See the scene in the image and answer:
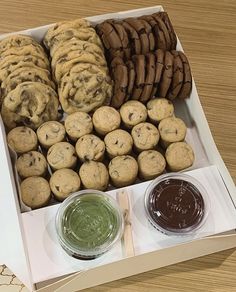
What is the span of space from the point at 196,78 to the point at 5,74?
0.54m

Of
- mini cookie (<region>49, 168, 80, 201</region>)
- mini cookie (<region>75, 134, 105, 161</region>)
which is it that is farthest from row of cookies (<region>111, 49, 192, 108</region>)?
mini cookie (<region>49, 168, 80, 201</region>)

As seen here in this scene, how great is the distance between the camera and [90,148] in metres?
1.14

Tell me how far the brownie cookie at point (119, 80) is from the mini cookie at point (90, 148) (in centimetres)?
12

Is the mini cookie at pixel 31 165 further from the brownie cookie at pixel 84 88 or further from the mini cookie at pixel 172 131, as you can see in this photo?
the mini cookie at pixel 172 131

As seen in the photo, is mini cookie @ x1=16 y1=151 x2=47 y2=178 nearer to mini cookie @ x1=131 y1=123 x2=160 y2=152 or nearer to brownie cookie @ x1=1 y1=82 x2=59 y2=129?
brownie cookie @ x1=1 y1=82 x2=59 y2=129

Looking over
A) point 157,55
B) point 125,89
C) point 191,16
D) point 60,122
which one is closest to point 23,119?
point 60,122

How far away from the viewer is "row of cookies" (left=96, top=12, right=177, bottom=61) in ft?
4.11

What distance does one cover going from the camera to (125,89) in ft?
3.90

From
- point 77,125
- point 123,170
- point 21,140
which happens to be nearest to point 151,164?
point 123,170

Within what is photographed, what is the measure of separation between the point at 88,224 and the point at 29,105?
1.05 ft

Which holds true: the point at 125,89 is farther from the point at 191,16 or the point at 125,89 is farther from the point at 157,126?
the point at 191,16

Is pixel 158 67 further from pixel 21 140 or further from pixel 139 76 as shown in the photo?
pixel 21 140

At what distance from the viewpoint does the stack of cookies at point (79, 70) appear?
1.17 metres

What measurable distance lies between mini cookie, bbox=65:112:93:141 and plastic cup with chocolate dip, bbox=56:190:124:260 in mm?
172
